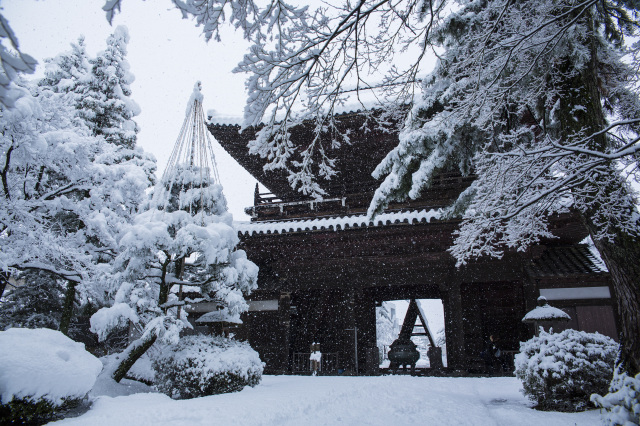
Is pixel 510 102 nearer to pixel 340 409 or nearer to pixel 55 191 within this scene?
pixel 340 409

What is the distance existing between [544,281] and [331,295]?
5.78 metres

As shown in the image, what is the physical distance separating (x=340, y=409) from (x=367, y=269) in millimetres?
5249

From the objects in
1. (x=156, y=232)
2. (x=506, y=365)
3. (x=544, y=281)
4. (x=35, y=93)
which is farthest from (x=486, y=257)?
(x=35, y=93)

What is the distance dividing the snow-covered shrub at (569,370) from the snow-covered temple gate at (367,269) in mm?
3505

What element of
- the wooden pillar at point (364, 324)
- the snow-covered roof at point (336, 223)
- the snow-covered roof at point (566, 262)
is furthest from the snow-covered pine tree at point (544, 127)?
the wooden pillar at point (364, 324)

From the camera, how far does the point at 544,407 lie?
4238 millimetres

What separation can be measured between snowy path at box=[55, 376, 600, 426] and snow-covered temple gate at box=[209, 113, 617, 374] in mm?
3158

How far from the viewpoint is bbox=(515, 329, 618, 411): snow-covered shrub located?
401cm

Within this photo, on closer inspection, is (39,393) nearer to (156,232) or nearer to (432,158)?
(156,232)

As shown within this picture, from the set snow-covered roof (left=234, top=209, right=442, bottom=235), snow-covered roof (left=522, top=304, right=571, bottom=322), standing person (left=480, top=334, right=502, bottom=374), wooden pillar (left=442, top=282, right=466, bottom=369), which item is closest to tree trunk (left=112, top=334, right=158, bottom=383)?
snow-covered roof (left=234, top=209, right=442, bottom=235)

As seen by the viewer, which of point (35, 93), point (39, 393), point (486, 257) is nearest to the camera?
point (39, 393)

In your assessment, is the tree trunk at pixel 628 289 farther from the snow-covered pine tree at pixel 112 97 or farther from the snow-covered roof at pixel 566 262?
the snow-covered pine tree at pixel 112 97

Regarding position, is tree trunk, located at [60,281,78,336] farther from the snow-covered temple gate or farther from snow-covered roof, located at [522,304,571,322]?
snow-covered roof, located at [522,304,571,322]

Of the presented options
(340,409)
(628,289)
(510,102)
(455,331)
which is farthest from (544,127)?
(455,331)
